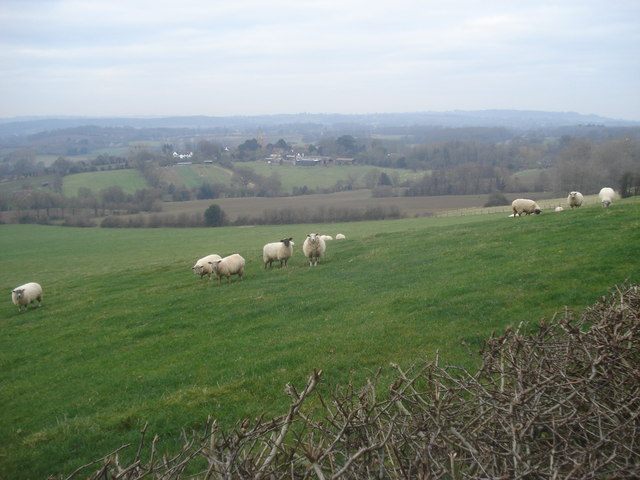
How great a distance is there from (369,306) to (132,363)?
7.23 meters

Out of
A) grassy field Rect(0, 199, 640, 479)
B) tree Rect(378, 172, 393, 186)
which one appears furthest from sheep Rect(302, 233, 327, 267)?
tree Rect(378, 172, 393, 186)

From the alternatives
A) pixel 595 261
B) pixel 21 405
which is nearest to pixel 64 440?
pixel 21 405

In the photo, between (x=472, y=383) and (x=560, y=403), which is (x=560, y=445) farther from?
(x=472, y=383)

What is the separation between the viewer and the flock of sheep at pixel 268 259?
77.7 ft

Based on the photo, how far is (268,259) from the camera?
25812 mm

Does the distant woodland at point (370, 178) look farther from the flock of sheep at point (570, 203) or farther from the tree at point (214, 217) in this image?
the tree at point (214, 217)

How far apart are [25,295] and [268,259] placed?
12.4 meters

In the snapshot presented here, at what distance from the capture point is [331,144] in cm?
17025

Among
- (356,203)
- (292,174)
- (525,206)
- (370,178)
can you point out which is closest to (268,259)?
(525,206)

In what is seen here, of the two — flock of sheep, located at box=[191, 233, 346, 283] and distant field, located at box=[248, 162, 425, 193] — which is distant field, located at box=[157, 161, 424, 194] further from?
flock of sheep, located at box=[191, 233, 346, 283]

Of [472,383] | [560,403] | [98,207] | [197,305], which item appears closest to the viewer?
[560,403]

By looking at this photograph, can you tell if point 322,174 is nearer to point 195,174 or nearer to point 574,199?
point 195,174

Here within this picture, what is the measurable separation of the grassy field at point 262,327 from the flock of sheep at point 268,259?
770 millimetres

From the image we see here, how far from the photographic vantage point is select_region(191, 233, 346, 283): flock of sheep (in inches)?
932
